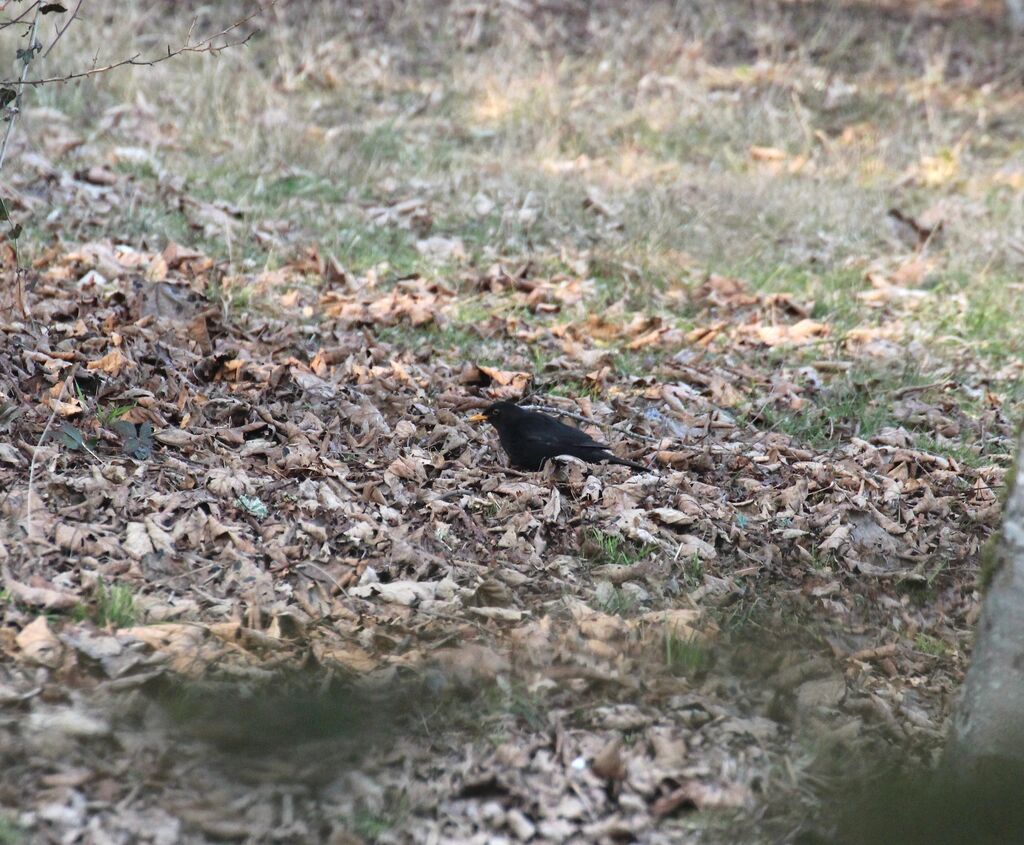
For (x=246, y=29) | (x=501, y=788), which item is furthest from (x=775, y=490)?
(x=246, y=29)

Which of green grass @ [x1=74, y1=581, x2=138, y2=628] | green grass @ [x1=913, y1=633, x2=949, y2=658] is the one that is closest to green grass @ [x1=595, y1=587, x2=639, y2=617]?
green grass @ [x1=913, y1=633, x2=949, y2=658]

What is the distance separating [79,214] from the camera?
748 centimetres

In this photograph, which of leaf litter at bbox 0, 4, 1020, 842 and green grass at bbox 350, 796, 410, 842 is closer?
green grass at bbox 350, 796, 410, 842

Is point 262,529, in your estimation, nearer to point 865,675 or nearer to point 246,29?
point 865,675

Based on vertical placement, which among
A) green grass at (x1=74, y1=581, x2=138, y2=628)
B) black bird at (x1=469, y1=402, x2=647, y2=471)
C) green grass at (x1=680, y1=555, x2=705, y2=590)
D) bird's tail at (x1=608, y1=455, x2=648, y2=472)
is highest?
green grass at (x1=74, y1=581, x2=138, y2=628)

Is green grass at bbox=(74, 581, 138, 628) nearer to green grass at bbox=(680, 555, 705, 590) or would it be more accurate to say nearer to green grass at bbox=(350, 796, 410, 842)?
green grass at bbox=(350, 796, 410, 842)

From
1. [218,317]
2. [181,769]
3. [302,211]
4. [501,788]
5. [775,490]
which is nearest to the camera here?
[181,769]

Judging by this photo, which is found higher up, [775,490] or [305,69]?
[305,69]

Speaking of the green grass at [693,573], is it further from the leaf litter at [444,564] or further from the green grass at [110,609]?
the green grass at [110,609]

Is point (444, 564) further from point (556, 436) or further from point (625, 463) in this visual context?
point (625, 463)

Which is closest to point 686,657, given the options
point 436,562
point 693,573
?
point 693,573

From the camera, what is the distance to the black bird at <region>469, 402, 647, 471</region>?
5195 millimetres

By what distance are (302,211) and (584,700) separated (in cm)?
600

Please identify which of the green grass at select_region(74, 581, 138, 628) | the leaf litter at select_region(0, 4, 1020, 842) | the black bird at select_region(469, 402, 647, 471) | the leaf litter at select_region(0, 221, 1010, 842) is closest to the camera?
the leaf litter at select_region(0, 4, 1020, 842)
